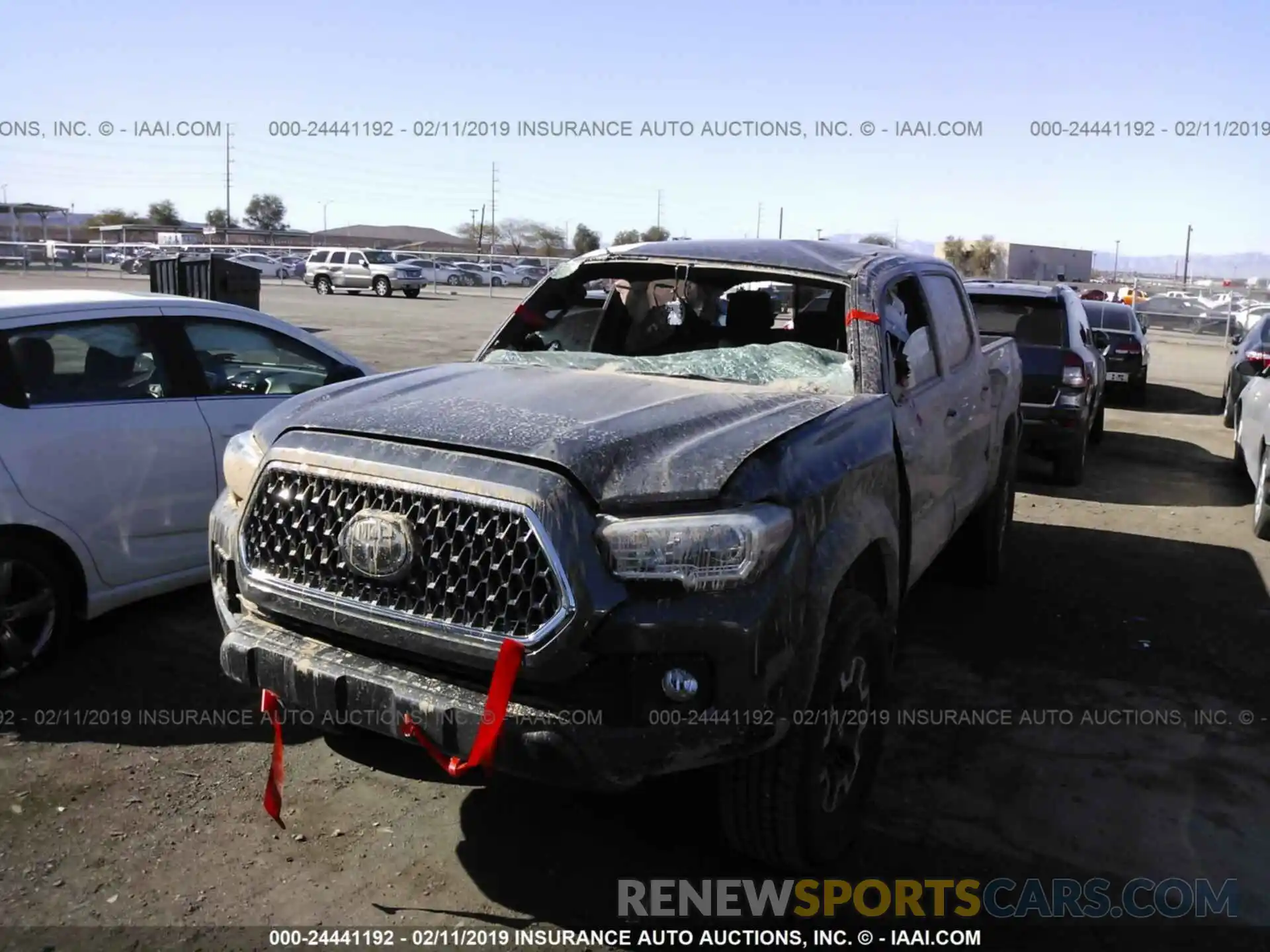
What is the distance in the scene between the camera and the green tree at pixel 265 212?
122 meters

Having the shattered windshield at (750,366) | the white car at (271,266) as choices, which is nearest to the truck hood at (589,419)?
the shattered windshield at (750,366)

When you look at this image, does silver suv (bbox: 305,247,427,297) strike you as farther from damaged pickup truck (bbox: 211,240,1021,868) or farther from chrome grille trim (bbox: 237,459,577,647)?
chrome grille trim (bbox: 237,459,577,647)

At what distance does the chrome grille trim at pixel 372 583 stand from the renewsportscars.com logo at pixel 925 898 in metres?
1.05

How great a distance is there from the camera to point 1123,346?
618 inches

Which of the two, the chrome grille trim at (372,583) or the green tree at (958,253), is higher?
the green tree at (958,253)

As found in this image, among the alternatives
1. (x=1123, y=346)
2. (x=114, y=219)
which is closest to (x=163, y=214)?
(x=114, y=219)

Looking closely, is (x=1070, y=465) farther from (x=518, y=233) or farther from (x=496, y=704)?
(x=518, y=233)

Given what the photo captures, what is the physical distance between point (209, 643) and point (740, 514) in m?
3.44

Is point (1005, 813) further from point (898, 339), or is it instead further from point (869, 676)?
point (898, 339)

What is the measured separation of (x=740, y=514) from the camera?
2.82 meters

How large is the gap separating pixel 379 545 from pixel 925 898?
1.98m

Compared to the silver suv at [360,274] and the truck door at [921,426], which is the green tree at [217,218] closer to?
the silver suv at [360,274]

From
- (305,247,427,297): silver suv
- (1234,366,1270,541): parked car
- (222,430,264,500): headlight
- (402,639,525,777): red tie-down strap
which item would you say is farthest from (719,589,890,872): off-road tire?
(305,247,427,297): silver suv

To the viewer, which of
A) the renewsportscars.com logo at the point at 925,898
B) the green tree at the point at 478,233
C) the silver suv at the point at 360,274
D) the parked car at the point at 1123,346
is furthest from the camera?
the green tree at the point at 478,233
